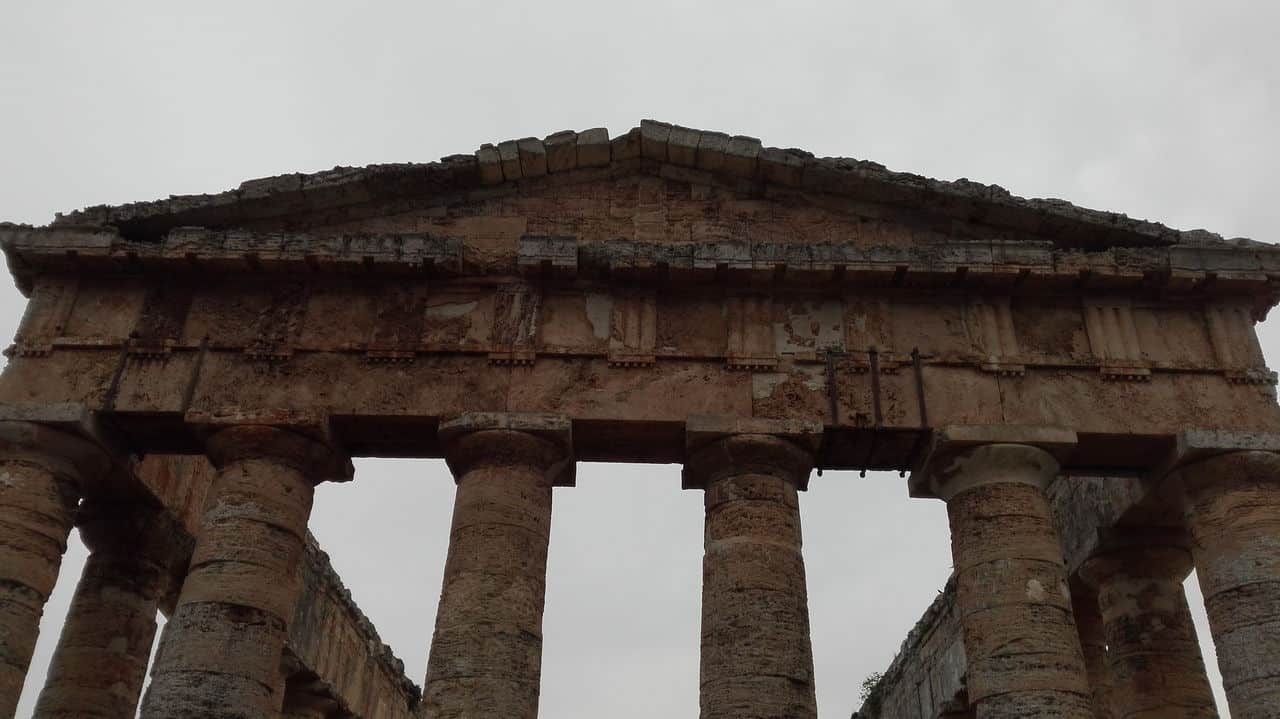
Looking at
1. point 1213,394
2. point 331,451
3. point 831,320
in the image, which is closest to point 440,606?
point 331,451

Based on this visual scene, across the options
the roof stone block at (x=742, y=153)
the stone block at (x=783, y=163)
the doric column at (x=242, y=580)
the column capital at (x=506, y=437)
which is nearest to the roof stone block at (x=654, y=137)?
the roof stone block at (x=742, y=153)

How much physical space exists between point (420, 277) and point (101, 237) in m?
3.52

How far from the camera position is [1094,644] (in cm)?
1441

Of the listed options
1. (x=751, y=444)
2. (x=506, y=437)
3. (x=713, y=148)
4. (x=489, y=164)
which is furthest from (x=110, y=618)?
(x=713, y=148)

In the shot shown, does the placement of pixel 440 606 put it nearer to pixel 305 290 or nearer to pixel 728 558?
pixel 728 558

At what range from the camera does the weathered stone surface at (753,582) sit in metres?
9.92

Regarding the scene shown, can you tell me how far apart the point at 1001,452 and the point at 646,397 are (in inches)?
145

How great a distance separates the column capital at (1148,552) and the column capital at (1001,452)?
2.53 meters

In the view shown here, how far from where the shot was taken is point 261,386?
457 inches

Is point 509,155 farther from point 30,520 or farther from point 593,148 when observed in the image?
point 30,520

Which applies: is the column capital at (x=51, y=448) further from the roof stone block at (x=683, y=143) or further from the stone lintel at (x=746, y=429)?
the roof stone block at (x=683, y=143)

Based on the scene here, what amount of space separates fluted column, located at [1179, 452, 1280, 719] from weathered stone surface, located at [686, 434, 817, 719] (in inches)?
158

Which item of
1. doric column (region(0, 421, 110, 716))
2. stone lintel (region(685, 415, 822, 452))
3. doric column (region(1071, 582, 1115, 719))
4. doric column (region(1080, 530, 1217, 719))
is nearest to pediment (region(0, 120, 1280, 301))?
stone lintel (region(685, 415, 822, 452))

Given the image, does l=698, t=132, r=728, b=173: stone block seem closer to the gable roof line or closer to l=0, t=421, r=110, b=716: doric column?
the gable roof line
